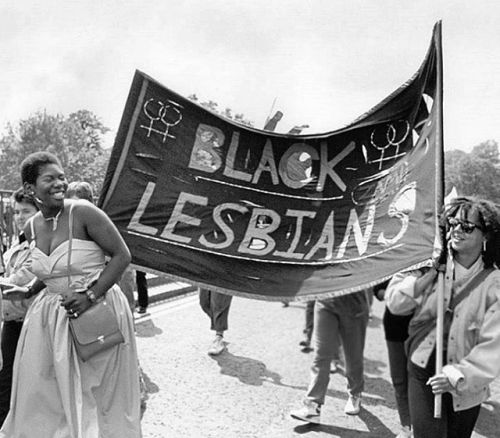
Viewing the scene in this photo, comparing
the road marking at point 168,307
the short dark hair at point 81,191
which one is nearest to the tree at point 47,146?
the road marking at point 168,307

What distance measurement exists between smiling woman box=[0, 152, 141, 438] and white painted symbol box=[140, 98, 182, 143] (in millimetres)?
684

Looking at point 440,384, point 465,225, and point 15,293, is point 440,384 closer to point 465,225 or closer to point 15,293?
point 465,225

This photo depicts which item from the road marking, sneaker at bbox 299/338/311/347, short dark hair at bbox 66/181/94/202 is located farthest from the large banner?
the road marking

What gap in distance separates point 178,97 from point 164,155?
1.24 feet

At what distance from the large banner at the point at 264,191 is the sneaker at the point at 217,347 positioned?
3067 mm

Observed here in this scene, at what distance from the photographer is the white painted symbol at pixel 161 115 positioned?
3664mm

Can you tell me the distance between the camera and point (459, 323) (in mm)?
2988

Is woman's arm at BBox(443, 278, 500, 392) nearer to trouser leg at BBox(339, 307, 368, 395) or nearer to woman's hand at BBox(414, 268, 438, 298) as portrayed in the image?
woman's hand at BBox(414, 268, 438, 298)

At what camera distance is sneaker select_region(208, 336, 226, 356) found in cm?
647

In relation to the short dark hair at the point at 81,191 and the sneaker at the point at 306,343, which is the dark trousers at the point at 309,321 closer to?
the sneaker at the point at 306,343

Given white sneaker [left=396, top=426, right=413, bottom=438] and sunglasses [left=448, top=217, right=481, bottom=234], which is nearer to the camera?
sunglasses [left=448, top=217, right=481, bottom=234]

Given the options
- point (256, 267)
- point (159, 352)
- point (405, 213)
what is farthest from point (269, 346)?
point (405, 213)

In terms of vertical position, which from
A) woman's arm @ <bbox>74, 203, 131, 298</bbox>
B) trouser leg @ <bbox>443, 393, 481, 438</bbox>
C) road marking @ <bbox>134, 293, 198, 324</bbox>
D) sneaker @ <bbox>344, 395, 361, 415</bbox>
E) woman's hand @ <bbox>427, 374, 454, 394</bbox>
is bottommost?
road marking @ <bbox>134, 293, 198, 324</bbox>

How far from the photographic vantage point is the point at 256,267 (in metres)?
3.64
